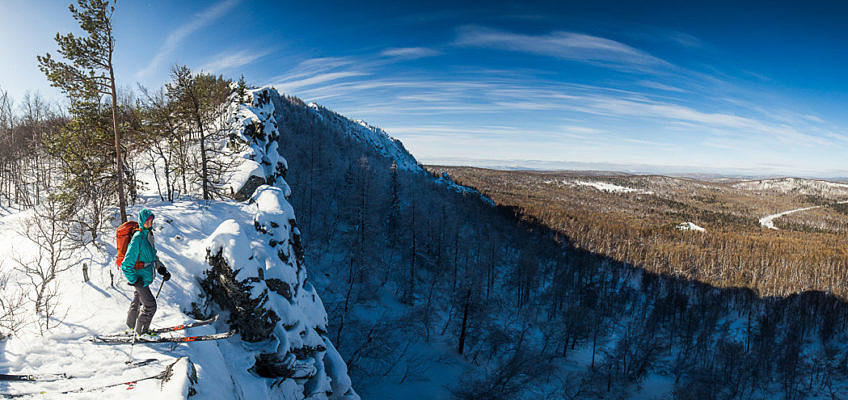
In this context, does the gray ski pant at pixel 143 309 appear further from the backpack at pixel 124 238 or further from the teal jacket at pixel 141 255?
the backpack at pixel 124 238

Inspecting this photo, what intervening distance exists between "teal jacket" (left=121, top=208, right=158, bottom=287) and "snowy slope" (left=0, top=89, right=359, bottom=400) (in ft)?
6.64

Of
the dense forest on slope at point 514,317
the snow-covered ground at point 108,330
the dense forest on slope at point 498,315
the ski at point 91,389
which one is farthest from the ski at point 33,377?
the dense forest on slope at point 514,317

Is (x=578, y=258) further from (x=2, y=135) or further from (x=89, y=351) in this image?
(x=2, y=135)

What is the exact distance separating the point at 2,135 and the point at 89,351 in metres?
54.0

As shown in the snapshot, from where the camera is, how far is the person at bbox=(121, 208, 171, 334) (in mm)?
8188

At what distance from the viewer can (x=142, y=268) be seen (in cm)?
835

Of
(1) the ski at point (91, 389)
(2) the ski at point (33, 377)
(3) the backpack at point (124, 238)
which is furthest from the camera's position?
(3) the backpack at point (124, 238)

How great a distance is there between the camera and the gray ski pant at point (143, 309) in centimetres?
851

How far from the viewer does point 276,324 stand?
1408 centimetres

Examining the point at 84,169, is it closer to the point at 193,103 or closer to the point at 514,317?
the point at 193,103

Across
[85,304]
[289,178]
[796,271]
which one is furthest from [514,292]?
[796,271]

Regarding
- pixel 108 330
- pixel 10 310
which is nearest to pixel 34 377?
pixel 108 330

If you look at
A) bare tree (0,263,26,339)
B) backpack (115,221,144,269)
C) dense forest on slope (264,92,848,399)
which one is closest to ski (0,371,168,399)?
backpack (115,221,144,269)

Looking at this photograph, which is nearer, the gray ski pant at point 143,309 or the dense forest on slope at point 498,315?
the gray ski pant at point 143,309
